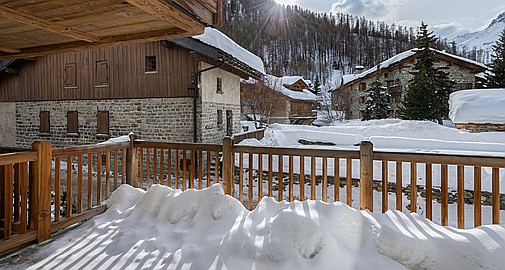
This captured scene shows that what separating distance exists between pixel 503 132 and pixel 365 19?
51.1 m

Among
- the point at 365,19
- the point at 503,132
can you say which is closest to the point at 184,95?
the point at 503,132

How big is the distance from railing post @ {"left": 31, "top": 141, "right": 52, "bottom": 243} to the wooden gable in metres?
1.17

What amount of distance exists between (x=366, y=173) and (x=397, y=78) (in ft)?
81.1

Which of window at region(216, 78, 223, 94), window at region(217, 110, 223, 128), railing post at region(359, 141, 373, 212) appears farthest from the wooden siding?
railing post at region(359, 141, 373, 212)

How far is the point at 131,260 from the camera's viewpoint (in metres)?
2.47

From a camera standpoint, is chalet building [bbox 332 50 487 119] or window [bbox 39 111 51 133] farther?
chalet building [bbox 332 50 487 119]

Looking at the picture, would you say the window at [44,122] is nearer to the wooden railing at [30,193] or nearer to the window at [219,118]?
the window at [219,118]

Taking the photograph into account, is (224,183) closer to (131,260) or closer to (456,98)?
(131,260)

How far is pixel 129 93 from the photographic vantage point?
11109 millimetres

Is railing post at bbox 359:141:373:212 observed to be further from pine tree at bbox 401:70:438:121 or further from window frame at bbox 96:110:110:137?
pine tree at bbox 401:70:438:121

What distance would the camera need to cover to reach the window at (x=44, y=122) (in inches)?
506

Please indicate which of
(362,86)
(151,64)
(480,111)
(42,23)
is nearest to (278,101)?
(362,86)

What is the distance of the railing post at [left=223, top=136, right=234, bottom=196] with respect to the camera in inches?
145

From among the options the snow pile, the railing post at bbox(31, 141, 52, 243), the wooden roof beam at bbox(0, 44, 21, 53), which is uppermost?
the wooden roof beam at bbox(0, 44, 21, 53)
